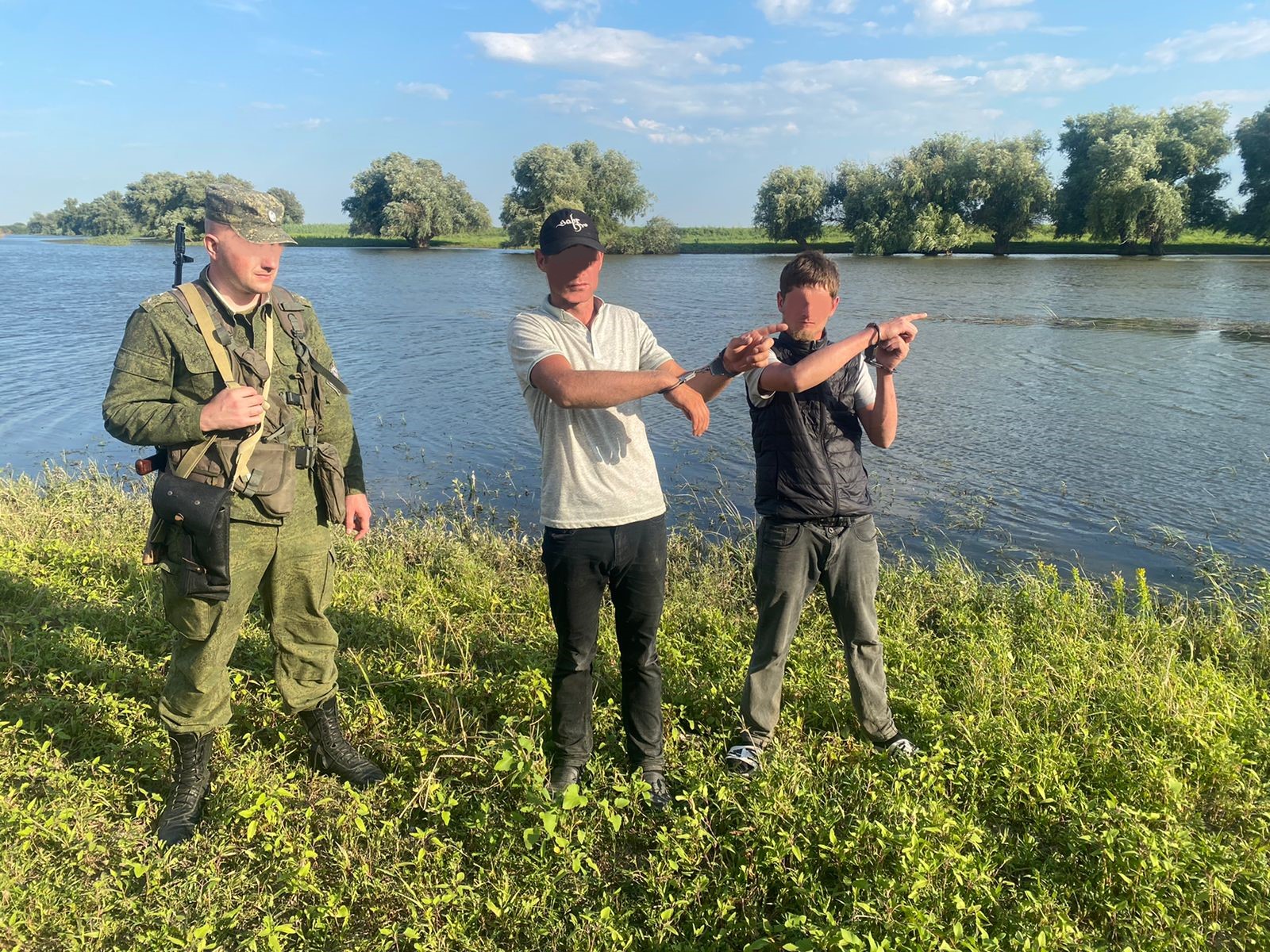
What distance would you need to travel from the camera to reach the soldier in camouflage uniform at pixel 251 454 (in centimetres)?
313

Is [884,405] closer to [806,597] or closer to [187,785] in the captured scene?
[806,597]

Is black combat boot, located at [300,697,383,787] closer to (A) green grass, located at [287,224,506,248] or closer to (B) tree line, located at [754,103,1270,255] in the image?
(B) tree line, located at [754,103,1270,255]

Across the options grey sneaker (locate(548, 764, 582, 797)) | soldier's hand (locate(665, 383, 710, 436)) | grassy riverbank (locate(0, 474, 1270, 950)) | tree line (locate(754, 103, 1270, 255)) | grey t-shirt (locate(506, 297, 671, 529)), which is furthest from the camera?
tree line (locate(754, 103, 1270, 255))

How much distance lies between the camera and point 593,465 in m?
3.20

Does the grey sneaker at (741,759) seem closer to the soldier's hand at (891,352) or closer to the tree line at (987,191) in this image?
the soldier's hand at (891,352)

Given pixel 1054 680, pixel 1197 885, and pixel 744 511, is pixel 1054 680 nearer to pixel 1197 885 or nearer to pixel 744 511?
pixel 1197 885

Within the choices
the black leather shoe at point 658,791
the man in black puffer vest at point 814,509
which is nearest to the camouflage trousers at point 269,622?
the black leather shoe at point 658,791

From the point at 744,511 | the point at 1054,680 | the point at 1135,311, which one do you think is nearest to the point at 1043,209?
the point at 1135,311

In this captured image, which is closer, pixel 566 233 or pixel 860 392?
pixel 566 233

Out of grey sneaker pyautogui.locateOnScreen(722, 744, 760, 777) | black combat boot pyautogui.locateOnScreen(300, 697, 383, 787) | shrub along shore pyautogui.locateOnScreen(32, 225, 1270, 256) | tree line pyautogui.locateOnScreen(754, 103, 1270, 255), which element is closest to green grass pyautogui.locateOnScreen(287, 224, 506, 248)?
shrub along shore pyautogui.locateOnScreen(32, 225, 1270, 256)

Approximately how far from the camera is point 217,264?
324 centimetres

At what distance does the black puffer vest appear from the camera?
348 cm

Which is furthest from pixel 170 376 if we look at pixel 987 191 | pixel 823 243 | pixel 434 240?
pixel 434 240

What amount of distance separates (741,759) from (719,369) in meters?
1.78
